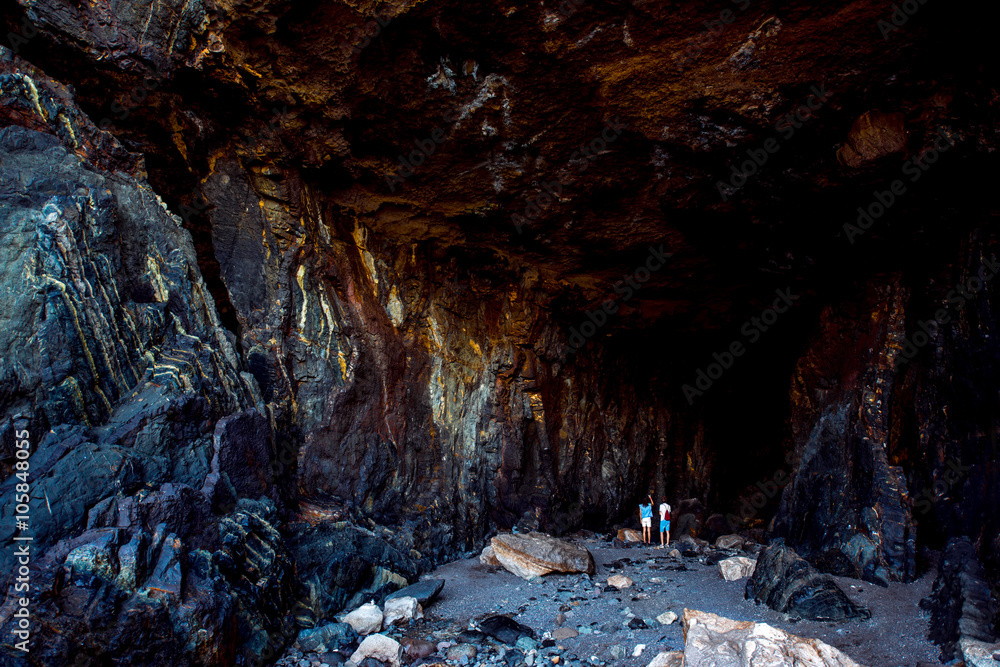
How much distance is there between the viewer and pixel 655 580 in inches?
316

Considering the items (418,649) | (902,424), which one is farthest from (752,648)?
(902,424)

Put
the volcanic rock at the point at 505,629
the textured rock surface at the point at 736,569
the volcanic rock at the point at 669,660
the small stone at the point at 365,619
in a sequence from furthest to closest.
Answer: the textured rock surface at the point at 736,569
the small stone at the point at 365,619
the volcanic rock at the point at 505,629
the volcanic rock at the point at 669,660

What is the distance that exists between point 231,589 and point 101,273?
12.1 ft

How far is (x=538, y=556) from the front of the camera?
823cm

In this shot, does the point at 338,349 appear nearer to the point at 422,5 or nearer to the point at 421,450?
the point at 421,450

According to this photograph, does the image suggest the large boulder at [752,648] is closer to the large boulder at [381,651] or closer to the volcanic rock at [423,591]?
the large boulder at [381,651]

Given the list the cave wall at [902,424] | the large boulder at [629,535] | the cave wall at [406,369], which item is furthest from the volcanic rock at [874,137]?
the large boulder at [629,535]

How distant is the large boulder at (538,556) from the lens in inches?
319

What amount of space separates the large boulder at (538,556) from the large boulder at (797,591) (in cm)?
242

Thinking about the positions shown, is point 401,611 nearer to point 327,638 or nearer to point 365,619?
point 365,619

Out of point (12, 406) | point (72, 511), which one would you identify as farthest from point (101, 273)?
point (72, 511)

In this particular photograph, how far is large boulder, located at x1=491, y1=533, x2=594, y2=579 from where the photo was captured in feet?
26.6

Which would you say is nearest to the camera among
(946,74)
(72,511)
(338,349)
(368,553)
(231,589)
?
(72,511)

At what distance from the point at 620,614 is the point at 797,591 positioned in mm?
1978
